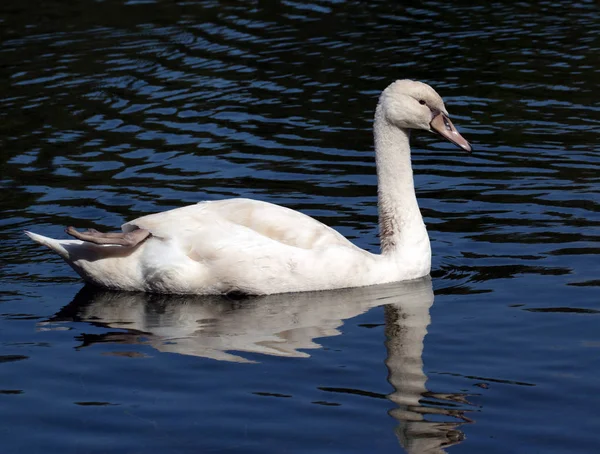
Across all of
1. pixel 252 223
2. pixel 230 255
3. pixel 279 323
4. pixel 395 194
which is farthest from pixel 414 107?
pixel 279 323

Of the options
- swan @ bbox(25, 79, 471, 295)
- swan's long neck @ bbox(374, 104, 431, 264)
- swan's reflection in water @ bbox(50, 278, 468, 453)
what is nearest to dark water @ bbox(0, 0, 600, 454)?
swan's reflection in water @ bbox(50, 278, 468, 453)

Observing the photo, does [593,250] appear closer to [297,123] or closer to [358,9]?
[297,123]

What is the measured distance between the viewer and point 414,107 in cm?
1019

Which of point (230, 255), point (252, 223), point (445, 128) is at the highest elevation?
point (445, 128)

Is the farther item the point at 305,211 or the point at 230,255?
the point at 305,211

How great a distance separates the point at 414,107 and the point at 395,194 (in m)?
0.72

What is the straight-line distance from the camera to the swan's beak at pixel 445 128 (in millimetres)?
10234

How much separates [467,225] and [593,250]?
4.64 feet

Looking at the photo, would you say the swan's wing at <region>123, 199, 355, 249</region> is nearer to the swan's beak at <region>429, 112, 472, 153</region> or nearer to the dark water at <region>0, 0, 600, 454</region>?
the dark water at <region>0, 0, 600, 454</region>

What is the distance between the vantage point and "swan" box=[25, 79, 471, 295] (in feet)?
31.6

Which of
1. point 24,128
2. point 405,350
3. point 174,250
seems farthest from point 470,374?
point 24,128

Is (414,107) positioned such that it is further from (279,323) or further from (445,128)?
(279,323)

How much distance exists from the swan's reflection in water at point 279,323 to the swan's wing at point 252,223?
434mm

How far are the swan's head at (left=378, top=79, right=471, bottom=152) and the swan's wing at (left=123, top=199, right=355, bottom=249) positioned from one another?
113 cm
